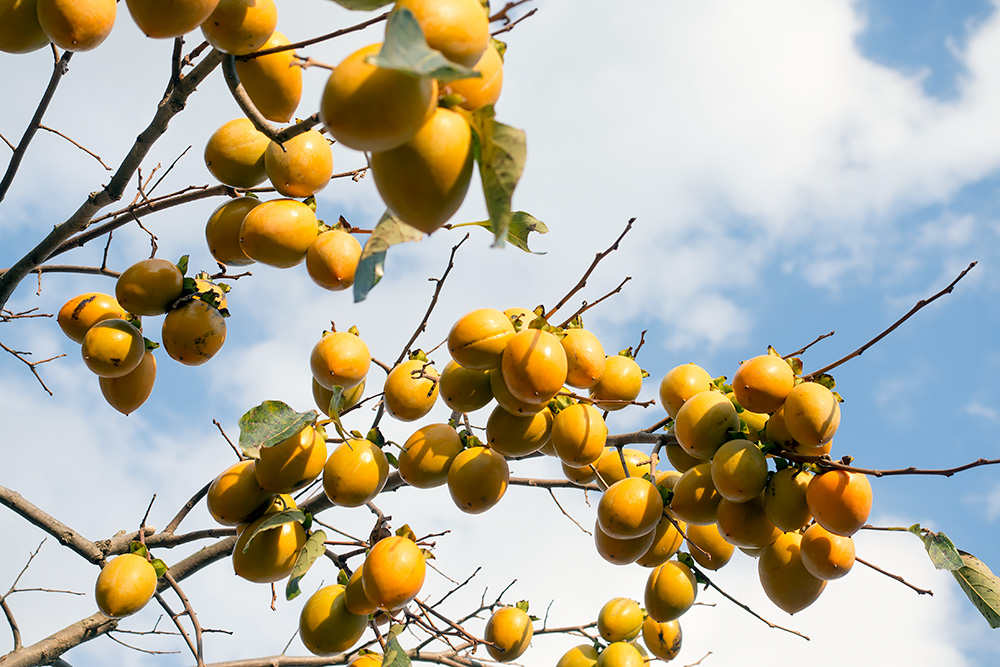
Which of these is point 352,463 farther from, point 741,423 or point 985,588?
point 985,588

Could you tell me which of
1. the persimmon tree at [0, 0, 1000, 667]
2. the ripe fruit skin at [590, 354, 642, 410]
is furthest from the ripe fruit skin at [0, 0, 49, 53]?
the ripe fruit skin at [590, 354, 642, 410]

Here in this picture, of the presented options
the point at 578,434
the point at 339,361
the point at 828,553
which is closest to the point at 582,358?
the point at 578,434

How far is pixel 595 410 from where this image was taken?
247 centimetres

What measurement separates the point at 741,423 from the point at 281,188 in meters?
1.78

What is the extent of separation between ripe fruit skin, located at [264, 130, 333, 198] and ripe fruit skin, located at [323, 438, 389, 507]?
0.91 m

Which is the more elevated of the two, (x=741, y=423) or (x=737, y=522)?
(x=741, y=423)

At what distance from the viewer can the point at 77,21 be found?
2.03m

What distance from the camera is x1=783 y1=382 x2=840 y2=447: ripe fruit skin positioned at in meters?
2.12

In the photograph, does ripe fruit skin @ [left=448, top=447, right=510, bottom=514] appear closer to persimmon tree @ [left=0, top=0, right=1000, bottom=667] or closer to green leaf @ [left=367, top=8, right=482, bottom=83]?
persimmon tree @ [left=0, top=0, right=1000, bottom=667]

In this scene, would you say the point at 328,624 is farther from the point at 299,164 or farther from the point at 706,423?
the point at 299,164

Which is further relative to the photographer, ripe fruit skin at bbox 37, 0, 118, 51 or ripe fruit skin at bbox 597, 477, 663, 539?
ripe fruit skin at bbox 597, 477, 663, 539

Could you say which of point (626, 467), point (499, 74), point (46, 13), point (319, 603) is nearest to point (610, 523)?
point (626, 467)

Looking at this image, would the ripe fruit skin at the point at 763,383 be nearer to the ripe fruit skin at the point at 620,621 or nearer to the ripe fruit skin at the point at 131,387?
the ripe fruit skin at the point at 620,621

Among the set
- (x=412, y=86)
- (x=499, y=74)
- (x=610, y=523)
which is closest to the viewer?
(x=412, y=86)
